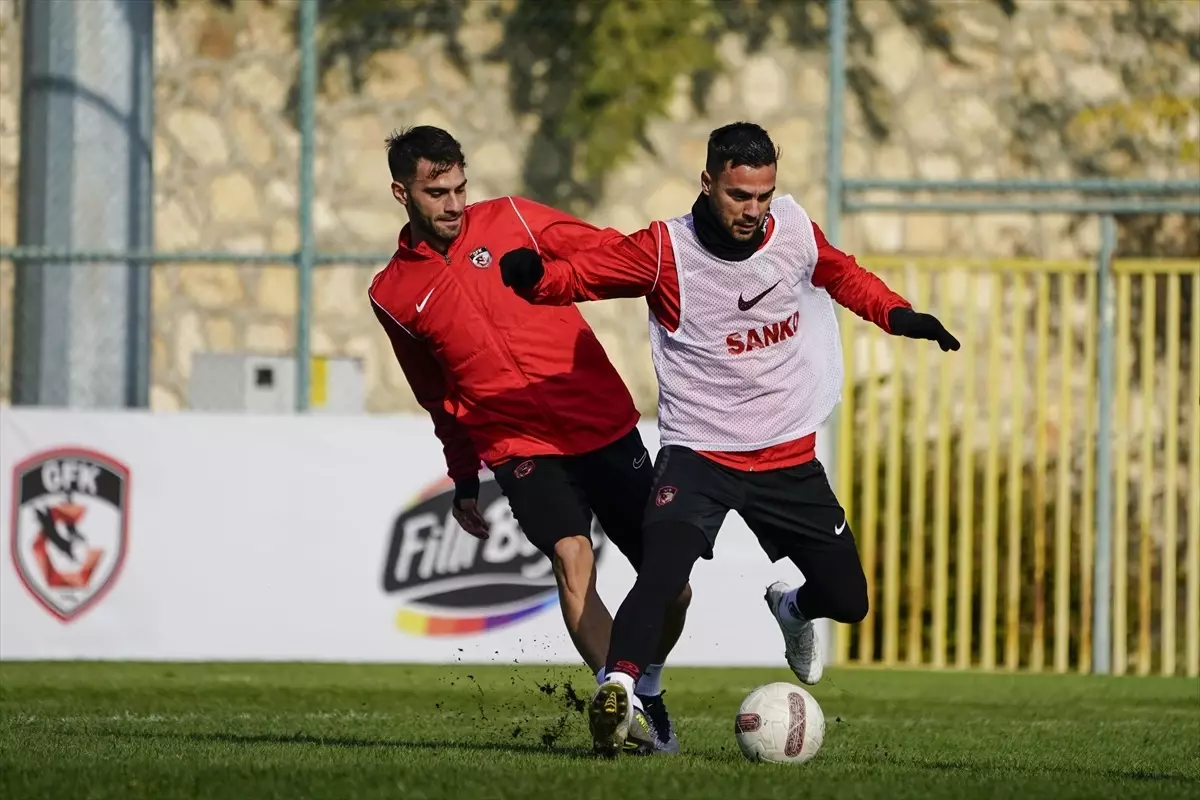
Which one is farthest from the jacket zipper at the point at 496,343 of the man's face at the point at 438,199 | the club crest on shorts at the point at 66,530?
the club crest on shorts at the point at 66,530

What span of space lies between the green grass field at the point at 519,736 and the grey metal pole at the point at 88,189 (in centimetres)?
210

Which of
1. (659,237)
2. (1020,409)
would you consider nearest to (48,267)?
(1020,409)

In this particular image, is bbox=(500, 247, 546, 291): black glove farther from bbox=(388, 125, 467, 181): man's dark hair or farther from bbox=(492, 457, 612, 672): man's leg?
bbox=(492, 457, 612, 672): man's leg

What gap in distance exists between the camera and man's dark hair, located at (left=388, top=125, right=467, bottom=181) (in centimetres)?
741

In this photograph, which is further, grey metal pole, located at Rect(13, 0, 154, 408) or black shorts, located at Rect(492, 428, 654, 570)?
grey metal pole, located at Rect(13, 0, 154, 408)

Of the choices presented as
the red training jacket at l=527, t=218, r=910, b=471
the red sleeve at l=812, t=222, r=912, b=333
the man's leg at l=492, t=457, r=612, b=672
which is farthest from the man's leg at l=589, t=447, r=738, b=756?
the red sleeve at l=812, t=222, r=912, b=333

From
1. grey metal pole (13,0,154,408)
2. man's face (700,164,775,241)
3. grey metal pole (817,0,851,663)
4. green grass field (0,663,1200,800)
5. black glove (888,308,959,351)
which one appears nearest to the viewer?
green grass field (0,663,1200,800)

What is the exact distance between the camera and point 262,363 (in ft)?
42.4

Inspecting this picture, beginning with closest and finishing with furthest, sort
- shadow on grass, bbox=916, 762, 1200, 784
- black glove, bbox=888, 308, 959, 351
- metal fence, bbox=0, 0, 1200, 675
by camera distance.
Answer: shadow on grass, bbox=916, 762, 1200, 784 → black glove, bbox=888, 308, 959, 351 → metal fence, bbox=0, 0, 1200, 675

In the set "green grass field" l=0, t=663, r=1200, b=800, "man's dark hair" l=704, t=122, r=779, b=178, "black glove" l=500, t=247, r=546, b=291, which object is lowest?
"green grass field" l=0, t=663, r=1200, b=800

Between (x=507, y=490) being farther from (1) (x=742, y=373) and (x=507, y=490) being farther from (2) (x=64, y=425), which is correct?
(2) (x=64, y=425)

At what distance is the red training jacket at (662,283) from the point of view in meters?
7.05

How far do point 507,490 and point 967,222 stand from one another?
9.18m

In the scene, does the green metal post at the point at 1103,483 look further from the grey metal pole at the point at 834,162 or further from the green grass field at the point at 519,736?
the grey metal pole at the point at 834,162
